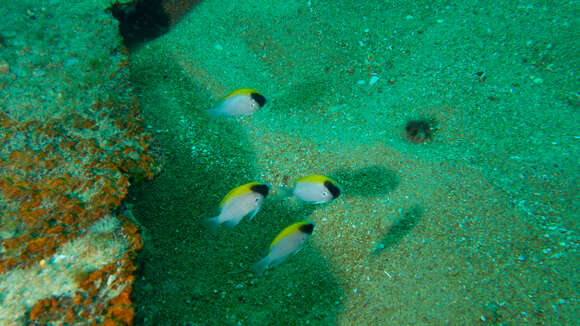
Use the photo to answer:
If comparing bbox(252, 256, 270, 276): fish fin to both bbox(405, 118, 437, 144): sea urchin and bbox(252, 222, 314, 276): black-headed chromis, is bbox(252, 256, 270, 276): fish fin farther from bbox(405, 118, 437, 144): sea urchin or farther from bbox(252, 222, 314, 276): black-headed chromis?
bbox(405, 118, 437, 144): sea urchin

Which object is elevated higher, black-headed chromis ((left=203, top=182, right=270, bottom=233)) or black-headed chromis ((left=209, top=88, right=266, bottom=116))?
black-headed chromis ((left=209, top=88, right=266, bottom=116))

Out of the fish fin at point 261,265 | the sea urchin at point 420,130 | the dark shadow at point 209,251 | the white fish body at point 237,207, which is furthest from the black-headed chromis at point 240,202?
the sea urchin at point 420,130

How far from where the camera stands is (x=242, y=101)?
3176mm

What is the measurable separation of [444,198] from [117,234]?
12.3 feet

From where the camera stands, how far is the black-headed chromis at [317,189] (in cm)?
276

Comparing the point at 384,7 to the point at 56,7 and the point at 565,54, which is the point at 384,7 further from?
the point at 56,7

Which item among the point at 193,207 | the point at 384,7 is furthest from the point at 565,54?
the point at 193,207

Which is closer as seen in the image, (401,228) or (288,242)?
(288,242)

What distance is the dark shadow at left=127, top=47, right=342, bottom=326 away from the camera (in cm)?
276

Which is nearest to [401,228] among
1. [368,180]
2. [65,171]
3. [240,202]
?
[368,180]

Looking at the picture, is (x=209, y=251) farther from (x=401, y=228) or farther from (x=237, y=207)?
(x=401, y=228)

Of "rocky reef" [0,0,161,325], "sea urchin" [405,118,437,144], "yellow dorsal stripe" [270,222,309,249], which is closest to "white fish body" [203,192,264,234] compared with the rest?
"yellow dorsal stripe" [270,222,309,249]

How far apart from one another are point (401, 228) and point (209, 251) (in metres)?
2.35

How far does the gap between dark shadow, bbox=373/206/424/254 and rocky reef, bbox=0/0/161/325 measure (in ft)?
8.69
